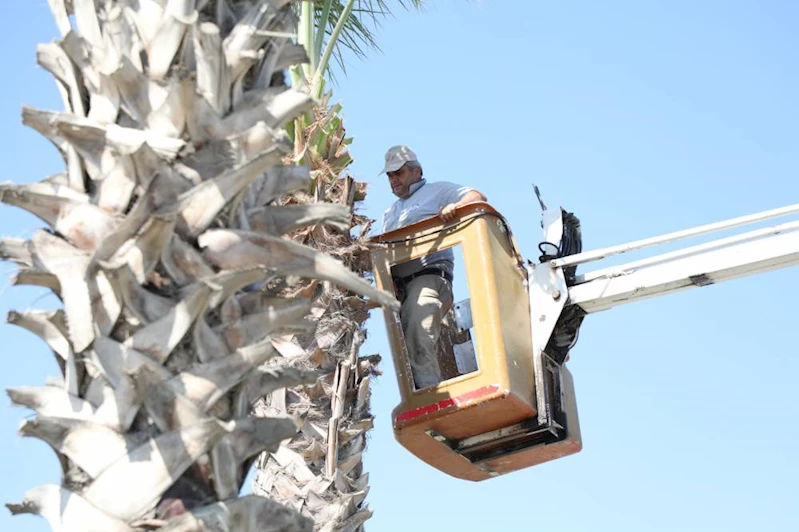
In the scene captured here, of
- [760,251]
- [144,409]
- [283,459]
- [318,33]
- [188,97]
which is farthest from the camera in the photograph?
[318,33]

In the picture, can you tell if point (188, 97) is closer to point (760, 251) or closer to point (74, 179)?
point (74, 179)

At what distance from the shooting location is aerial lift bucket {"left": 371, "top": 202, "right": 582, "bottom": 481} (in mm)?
8172

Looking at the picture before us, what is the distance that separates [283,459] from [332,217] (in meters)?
4.21

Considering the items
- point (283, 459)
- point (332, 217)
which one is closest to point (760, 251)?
point (283, 459)

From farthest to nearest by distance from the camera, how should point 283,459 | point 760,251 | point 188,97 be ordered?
point 760,251, point 283,459, point 188,97

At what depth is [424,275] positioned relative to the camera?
28.6ft

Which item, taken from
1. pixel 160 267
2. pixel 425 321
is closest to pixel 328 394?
pixel 425 321

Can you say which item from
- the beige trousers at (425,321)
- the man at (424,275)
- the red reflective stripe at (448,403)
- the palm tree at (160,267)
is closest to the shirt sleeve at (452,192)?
the man at (424,275)

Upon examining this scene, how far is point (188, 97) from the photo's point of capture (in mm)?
4270

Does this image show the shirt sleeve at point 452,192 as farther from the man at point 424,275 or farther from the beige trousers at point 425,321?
the beige trousers at point 425,321

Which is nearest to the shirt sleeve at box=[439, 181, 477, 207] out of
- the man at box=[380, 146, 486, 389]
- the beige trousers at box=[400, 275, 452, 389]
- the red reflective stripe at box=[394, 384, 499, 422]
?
the man at box=[380, 146, 486, 389]

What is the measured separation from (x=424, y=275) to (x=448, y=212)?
504 mm

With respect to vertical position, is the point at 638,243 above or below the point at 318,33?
below

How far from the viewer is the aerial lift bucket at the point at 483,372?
26.8ft
